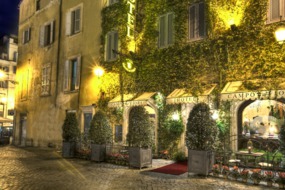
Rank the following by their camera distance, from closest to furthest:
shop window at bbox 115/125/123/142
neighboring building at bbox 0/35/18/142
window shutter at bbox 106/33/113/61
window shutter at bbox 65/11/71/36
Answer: shop window at bbox 115/125/123/142 → window shutter at bbox 106/33/113/61 → window shutter at bbox 65/11/71/36 → neighboring building at bbox 0/35/18/142

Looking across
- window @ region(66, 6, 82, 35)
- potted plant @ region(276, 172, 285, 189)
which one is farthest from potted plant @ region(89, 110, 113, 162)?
window @ region(66, 6, 82, 35)

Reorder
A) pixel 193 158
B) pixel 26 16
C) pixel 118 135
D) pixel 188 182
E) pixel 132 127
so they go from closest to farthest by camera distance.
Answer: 1. pixel 188 182
2. pixel 193 158
3. pixel 132 127
4. pixel 118 135
5. pixel 26 16

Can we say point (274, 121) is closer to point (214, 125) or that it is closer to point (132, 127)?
point (214, 125)

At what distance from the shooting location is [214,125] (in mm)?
9102

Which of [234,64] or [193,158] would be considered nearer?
[193,158]

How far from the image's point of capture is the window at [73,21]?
18.1m

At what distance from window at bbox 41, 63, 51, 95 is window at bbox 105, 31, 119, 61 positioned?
6.10 meters

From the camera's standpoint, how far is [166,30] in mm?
13328

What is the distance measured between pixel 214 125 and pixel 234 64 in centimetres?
298

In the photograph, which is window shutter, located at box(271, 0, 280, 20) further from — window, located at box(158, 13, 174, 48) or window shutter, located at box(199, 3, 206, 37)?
window, located at box(158, 13, 174, 48)

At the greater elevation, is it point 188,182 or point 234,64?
point 234,64

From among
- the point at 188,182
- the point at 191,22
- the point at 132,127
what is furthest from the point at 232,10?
the point at 188,182

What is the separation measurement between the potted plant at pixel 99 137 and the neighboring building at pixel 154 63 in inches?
57.6

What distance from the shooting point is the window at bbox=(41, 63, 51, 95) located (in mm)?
19755
